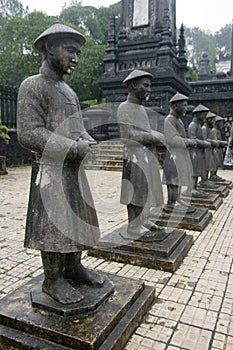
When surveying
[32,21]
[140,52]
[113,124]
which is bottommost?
[113,124]

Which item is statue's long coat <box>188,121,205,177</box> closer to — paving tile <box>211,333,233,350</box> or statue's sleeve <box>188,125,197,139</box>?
statue's sleeve <box>188,125,197,139</box>

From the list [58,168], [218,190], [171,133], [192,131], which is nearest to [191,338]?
[58,168]

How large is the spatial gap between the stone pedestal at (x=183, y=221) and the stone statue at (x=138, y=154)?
1001 mm

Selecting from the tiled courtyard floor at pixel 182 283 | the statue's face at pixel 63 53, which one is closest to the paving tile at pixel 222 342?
the tiled courtyard floor at pixel 182 283

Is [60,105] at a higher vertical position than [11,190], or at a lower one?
higher

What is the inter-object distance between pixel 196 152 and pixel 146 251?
2737 mm

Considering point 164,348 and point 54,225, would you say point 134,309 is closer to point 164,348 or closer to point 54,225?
point 164,348

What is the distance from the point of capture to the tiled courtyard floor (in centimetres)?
216

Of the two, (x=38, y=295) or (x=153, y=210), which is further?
(x=153, y=210)

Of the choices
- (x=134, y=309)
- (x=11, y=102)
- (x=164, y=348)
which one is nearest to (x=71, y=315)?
(x=134, y=309)

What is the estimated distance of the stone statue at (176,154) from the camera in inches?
167

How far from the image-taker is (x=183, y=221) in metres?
4.56

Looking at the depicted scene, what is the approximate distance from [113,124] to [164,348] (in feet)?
36.2

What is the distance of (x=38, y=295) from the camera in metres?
2.21
